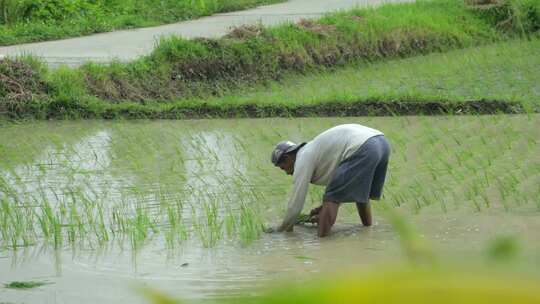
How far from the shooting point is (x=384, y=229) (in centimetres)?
580

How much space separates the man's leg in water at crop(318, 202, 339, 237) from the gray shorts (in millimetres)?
34

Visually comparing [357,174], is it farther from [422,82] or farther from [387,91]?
[422,82]

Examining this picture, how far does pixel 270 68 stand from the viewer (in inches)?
428

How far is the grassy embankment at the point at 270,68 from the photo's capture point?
941 centimetres

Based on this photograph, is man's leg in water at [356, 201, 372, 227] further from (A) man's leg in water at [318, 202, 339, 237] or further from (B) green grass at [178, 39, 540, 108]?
(B) green grass at [178, 39, 540, 108]

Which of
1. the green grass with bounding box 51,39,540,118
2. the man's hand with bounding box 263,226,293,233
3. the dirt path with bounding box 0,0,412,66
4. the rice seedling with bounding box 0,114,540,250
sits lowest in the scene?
the man's hand with bounding box 263,226,293,233

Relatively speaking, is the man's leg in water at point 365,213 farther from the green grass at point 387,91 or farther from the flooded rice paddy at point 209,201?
the green grass at point 387,91

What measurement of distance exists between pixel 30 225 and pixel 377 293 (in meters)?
5.42

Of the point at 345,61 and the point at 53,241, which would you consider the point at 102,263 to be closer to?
the point at 53,241

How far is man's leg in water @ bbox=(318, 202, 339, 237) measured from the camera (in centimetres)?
551

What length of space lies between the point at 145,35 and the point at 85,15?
5.34 feet

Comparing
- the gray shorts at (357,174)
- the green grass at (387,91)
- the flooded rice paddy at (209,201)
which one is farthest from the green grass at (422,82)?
the gray shorts at (357,174)

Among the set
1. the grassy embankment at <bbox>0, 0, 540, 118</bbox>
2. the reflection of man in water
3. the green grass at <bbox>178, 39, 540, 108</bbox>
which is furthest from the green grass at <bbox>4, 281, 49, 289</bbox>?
the green grass at <bbox>178, 39, 540, 108</bbox>

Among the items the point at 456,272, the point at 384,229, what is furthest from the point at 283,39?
the point at 456,272
